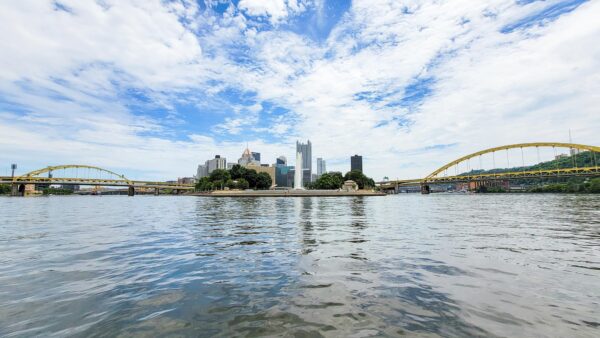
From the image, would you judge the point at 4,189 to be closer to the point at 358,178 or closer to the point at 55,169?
the point at 55,169

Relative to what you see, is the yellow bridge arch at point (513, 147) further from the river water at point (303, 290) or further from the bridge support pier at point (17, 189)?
the bridge support pier at point (17, 189)

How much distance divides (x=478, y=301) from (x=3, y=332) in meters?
8.57

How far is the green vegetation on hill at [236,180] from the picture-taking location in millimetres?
137500

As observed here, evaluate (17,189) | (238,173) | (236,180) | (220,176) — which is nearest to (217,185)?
(220,176)

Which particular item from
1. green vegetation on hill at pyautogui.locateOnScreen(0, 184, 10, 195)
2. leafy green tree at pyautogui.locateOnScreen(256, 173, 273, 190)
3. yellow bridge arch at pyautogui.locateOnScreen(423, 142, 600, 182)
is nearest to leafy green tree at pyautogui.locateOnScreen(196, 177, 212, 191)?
leafy green tree at pyautogui.locateOnScreen(256, 173, 273, 190)

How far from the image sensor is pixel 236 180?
142 metres

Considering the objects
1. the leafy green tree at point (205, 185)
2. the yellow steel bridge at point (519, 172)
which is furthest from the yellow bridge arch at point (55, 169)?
the yellow steel bridge at point (519, 172)

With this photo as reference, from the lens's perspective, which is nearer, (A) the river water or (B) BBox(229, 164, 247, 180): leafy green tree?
(A) the river water

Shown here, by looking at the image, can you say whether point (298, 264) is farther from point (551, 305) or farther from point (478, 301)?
point (551, 305)

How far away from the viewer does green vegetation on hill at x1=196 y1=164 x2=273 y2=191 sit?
451 feet

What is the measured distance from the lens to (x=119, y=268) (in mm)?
9258

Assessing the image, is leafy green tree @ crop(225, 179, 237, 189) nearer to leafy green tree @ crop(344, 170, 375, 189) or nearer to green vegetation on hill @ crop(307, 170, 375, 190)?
green vegetation on hill @ crop(307, 170, 375, 190)

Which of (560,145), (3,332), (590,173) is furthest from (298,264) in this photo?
(560,145)

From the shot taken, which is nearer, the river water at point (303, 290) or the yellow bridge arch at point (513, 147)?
the river water at point (303, 290)
